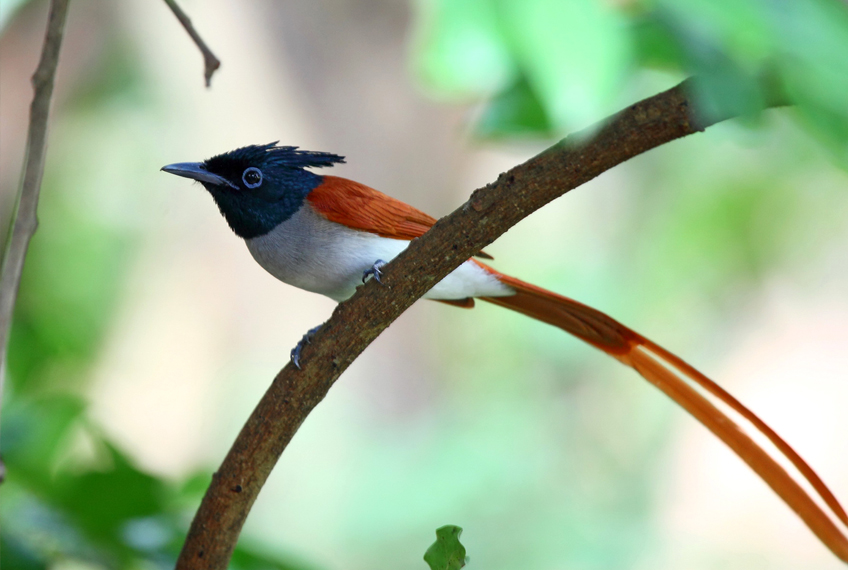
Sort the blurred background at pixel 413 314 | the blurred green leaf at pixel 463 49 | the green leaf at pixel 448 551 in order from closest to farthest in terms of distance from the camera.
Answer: the green leaf at pixel 448 551, the blurred green leaf at pixel 463 49, the blurred background at pixel 413 314

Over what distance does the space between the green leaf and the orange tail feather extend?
617 mm

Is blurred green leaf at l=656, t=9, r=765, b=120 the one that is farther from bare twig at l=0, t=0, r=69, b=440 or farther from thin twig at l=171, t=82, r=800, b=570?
bare twig at l=0, t=0, r=69, b=440

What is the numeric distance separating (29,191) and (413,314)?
13.5 ft

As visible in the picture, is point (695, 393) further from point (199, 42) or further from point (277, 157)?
point (199, 42)

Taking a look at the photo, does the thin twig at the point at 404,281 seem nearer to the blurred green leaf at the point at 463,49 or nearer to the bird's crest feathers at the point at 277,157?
the blurred green leaf at the point at 463,49

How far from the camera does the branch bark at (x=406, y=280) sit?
3.29 ft

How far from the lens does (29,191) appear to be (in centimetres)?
124

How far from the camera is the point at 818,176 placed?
4211mm

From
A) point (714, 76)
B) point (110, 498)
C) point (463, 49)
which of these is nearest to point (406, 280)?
point (463, 49)

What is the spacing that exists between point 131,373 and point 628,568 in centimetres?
286

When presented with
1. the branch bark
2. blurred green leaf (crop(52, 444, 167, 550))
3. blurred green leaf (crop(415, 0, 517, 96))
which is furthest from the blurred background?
the branch bark

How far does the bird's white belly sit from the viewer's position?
155cm

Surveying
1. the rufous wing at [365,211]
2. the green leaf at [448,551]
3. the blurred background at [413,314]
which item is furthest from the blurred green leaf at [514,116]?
the blurred background at [413,314]

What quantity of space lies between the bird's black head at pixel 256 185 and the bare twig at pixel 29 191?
32cm
